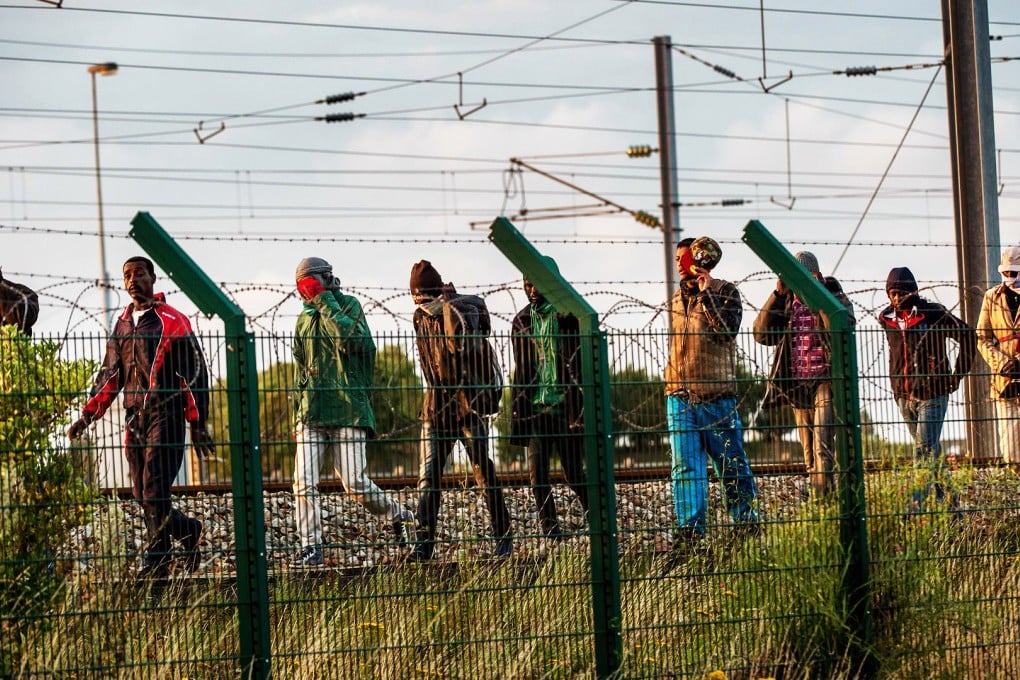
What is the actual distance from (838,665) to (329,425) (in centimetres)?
254

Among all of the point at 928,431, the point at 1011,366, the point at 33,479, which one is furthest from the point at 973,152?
the point at 33,479

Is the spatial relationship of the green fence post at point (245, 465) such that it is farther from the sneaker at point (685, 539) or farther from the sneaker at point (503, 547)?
the sneaker at point (685, 539)

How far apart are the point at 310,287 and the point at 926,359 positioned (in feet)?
11.0

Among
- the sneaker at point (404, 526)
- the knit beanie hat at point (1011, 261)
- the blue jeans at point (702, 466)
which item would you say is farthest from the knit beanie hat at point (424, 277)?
the knit beanie hat at point (1011, 261)

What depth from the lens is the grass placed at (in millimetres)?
6043

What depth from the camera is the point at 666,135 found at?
84.0 ft

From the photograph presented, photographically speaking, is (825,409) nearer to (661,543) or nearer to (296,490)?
(661,543)

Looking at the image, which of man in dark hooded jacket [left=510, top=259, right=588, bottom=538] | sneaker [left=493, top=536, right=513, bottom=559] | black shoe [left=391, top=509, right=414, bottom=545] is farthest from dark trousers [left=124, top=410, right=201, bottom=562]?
man in dark hooded jacket [left=510, top=259, right=588, bottom=538]

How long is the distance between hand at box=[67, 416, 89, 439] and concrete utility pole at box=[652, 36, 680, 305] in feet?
64.6

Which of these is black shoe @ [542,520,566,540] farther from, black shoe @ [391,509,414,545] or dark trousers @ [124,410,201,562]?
dark trousers @ [124,410,201,562]

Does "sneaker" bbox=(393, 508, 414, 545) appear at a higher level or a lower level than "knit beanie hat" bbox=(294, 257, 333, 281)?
lower

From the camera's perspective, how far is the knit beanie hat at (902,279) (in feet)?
31.4

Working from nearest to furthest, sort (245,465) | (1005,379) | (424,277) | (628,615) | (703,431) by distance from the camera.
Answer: (245,465) → (628,615) → (703,431) → (1005,379) → (424,277)

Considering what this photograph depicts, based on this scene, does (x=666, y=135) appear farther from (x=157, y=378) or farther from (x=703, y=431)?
(x=157, y=378)
